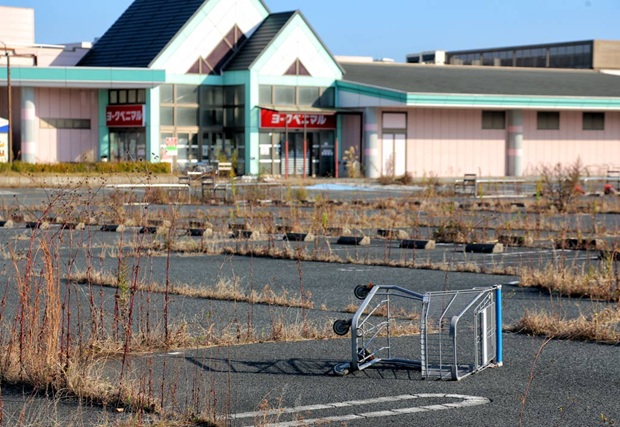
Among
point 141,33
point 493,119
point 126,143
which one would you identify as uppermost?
point 141,33

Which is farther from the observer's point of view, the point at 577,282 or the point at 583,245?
the point at 583,245

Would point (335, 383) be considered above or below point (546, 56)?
below

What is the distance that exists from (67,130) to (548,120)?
25.6m

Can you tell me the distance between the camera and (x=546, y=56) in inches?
3371

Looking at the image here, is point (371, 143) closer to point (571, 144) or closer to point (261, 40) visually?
point (261, 40)

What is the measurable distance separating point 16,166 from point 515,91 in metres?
26.3

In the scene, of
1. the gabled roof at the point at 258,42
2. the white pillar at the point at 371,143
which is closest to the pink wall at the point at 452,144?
the white pillar at the point at 371,143

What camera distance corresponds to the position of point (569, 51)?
81.8m

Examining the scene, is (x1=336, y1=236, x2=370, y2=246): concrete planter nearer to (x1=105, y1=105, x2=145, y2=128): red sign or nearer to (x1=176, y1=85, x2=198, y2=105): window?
(x1=105, y1=105, x2=145, y2=128): red sign

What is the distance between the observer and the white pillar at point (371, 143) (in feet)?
171

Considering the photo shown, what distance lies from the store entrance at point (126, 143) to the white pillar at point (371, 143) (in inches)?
428

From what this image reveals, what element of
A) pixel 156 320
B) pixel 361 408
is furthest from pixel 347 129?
pixel 361 408

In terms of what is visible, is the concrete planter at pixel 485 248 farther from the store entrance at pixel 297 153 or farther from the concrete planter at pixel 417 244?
the store entrance at pixel 297 153

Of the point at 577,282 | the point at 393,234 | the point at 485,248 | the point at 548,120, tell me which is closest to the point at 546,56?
the point at 548,120
